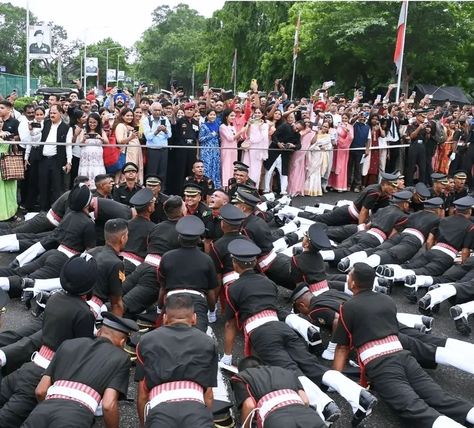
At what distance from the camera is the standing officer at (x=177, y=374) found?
323 centimetres

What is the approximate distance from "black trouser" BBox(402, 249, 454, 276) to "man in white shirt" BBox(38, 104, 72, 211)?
5180mm

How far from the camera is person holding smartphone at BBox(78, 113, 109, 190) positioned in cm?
888

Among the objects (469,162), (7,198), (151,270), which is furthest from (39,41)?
(151,270)

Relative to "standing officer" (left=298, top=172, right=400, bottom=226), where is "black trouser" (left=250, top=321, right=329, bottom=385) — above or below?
below

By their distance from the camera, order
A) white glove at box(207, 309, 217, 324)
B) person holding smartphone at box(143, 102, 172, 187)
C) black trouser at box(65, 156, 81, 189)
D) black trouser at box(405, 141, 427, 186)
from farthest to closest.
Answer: black trouser at box(405, 141, 427, 186), person holding smartphone at box(143, 102, 172, 187), black trouser at box(65, 156, 81, 189), white glove at box(207, 309, 217, 324)

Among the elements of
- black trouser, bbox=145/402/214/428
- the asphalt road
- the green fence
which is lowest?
the asphalt road

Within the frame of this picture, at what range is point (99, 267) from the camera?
4.91 metres

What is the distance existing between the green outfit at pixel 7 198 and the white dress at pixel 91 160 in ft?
3.41

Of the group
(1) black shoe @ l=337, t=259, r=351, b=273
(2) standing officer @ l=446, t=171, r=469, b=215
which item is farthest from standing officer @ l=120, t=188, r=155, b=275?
(2) standing officer @ l=446, t=171, r=469, b=215

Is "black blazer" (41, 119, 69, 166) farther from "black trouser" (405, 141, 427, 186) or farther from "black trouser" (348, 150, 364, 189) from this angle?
"black trouser" (405, 141, 427, 186)

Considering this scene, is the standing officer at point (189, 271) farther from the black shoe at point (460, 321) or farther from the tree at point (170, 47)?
the tree at point (170, 47)

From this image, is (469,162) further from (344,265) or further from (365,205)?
(344,265)

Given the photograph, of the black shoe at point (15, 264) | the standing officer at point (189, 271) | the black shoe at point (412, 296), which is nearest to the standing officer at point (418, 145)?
the black shoe at point (412, 296)

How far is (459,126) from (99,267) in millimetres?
10634
